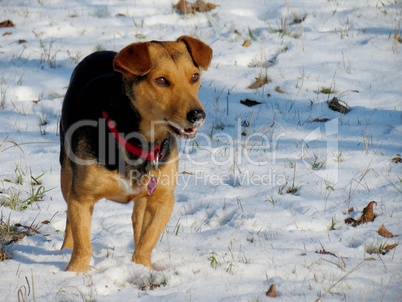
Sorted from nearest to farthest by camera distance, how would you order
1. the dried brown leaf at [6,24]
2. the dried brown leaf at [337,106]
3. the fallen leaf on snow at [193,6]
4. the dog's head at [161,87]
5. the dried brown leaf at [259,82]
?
the dog's head at [161,87] → the dried brown leaf at [337,106] → the dried brown leaf at [259,82] → the dried brown leaf at [6,24] → the fallen leaf on snow at [193,6]

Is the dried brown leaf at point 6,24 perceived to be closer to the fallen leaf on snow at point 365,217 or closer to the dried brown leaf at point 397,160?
the dried brown leaf at point 397,160

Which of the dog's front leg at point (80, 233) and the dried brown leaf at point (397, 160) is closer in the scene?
the dog's front leg at point (80, 233)

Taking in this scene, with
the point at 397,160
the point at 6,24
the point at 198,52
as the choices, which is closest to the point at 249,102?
the point at 397,160

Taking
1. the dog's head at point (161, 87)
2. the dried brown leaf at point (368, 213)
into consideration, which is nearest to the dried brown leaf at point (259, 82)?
the dried brown leaf at point (368, 213)

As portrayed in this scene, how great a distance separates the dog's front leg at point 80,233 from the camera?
3926mm

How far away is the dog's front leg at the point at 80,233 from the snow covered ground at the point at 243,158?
0.10 meters

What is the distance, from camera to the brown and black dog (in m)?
3.95

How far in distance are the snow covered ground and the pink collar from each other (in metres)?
0.71

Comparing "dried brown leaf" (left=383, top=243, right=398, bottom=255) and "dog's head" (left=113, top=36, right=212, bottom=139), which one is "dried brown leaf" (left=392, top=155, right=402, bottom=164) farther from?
"dog's head" (left=113, top=36, right=212, bottom=139)

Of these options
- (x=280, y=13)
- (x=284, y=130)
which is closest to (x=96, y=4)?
(x=280, y=13)

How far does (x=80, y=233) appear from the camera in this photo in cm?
401

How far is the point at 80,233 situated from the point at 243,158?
2388 millimetres

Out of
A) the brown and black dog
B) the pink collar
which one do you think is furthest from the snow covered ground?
the pink collar

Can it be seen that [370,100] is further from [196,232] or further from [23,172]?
[23,172]
